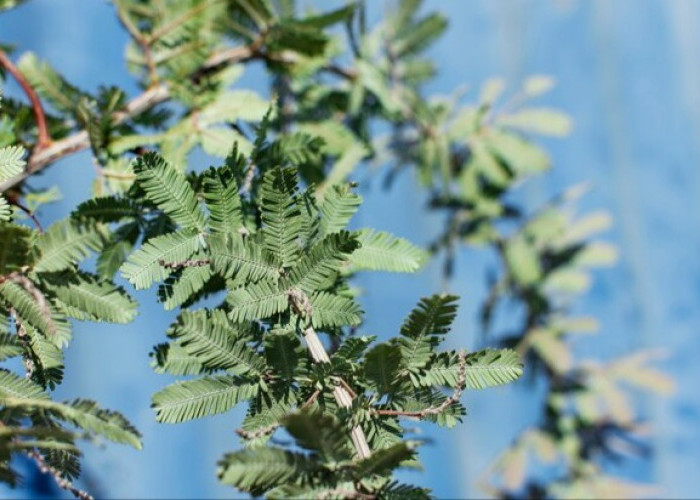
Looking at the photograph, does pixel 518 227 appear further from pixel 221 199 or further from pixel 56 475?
pixel 56 475

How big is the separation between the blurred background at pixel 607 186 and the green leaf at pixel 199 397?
0.57 metres

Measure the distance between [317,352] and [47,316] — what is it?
139mm

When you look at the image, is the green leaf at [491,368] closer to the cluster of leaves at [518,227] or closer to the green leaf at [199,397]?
the green leaf at [199,397]

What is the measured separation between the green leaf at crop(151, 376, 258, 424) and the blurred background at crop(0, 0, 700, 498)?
0.57m

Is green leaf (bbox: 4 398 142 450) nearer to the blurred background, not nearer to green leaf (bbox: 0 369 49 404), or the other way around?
green leaf (bbox: 0 369 49 404)

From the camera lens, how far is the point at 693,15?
1.54 m

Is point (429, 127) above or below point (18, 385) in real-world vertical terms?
above

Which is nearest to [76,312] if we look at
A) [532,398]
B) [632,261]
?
[532,398]

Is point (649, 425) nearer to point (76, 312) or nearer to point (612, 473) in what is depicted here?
point (612, 473)

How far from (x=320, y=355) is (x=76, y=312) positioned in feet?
0.46

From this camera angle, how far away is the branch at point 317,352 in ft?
1.18

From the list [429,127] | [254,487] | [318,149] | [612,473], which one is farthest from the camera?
[612,473]

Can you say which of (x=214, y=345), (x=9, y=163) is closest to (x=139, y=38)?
(x=9, y=163)

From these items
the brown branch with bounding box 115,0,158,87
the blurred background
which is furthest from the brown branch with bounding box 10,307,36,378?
the blurred background
